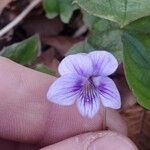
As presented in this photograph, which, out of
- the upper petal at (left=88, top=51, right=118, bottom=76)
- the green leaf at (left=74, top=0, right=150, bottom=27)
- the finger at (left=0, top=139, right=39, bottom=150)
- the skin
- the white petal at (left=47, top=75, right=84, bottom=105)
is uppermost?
the green leaf at (left=74, top=0, right=150, bottom=27)

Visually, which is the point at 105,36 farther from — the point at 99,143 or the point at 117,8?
the point at 99,143

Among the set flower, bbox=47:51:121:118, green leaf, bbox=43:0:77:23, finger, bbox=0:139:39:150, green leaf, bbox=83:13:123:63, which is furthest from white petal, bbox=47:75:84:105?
green leaf, bbox=43:0:77:23

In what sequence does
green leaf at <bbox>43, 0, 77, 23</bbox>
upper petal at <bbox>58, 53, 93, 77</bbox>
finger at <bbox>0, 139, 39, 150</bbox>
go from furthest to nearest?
green leaf at <bbox>43, 0, 77, 23</bbox>
finger at <bbox>0, 139, 39, 150</bbox>
upper petal at <bbox>58, 53, 93, 77</bbox>

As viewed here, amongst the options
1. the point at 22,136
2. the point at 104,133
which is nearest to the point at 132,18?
A: the point at 104,133

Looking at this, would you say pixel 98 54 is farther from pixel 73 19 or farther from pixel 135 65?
pixel 73 19

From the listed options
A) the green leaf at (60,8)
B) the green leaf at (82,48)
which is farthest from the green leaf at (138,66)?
the green leaf at (60,8)

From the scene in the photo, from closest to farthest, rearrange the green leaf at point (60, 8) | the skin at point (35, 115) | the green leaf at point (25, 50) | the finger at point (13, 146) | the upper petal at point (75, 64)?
the upper petal at point (75, 64) < the skin at point (35, 115) < the finger at point (13, 146) < the green leaf at point (25, 50) < the green leaf at point (60, 8)

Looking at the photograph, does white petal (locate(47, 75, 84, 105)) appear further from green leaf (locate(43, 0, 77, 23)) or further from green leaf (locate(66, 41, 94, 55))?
green leaf (locate(43, 0, 77, 23))

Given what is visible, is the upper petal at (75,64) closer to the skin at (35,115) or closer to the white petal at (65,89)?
the white petal at (65,89)
